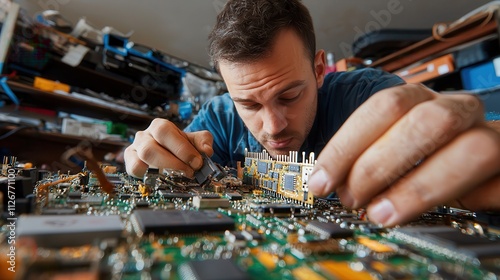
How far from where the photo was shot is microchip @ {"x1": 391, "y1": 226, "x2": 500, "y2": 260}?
0.60m

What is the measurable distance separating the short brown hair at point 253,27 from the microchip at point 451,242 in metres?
1.31

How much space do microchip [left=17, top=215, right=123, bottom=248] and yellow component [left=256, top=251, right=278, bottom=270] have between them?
322 millimetres

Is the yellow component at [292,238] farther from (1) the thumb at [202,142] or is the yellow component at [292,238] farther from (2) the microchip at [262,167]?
(1) the thumb at [202,142]

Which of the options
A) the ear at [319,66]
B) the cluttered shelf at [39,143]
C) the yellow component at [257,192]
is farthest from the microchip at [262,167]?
the cluttered shelf at [39,143]

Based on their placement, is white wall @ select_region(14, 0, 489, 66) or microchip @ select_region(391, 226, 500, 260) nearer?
microchip @ select_region(391, 226, 500, 260)

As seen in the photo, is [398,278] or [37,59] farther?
[37,59]

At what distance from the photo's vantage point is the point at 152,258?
0.57m

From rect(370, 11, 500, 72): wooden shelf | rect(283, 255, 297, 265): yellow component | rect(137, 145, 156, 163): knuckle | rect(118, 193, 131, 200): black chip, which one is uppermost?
rect(370, 11, 500, 72): wooden shelf

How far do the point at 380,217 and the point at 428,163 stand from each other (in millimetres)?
231

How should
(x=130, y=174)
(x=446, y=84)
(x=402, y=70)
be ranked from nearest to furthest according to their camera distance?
(x=130, y=174) < (x=446, y=84) < (x=402, y=70)

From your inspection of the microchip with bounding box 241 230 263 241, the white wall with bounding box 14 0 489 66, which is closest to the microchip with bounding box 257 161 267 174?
the microchip with bounding box 241 230 263 241

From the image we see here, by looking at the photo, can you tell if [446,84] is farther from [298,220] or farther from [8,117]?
[8,117]

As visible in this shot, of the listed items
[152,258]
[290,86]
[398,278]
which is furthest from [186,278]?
[290,86]

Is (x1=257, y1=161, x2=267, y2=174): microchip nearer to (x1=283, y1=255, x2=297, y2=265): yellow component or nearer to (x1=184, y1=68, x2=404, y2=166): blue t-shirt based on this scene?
(x1=184, y1=68, x2=404, y2=166): blue t-shirt
